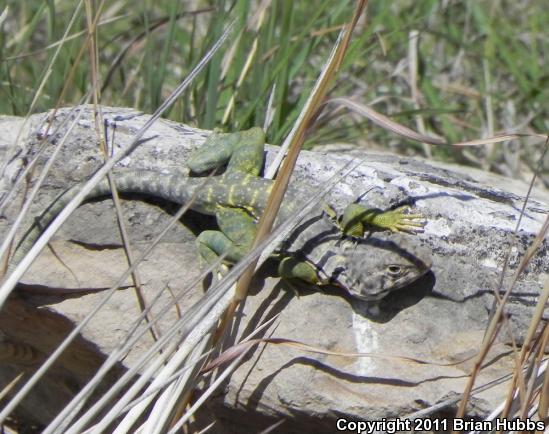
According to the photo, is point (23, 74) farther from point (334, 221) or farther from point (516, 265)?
point (516, 265)

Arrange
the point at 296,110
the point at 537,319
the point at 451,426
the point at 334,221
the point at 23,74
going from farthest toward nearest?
1. the point at 23,74
2. the point at 296,110
3. the point at 334,221
4. the point at 451,426
5. the point at 537,319

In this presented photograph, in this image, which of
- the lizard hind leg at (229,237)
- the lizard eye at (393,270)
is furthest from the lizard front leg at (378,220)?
the lizard hind leg at (229,237)

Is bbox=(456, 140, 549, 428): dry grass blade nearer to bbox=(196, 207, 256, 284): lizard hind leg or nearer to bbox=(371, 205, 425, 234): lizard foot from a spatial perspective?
bbox=(371, 205, 425, 234): lizard foot

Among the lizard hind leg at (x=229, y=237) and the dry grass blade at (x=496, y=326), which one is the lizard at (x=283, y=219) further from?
the dry grass blade at (x=496, y=326)

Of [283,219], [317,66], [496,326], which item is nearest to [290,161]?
[283,219]

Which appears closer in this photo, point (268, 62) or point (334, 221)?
point (334, 221)

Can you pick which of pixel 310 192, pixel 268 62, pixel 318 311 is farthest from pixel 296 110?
pixel 318 311

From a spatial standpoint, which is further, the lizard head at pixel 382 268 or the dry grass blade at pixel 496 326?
the lizard head at pixel 382 268
